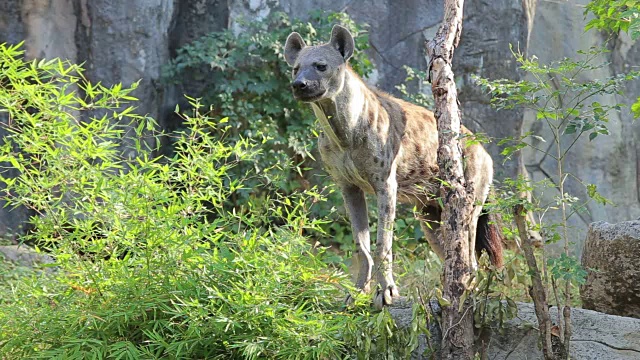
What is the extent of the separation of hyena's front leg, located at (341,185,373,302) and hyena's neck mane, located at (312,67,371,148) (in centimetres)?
38

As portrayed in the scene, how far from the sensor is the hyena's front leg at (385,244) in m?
5.10

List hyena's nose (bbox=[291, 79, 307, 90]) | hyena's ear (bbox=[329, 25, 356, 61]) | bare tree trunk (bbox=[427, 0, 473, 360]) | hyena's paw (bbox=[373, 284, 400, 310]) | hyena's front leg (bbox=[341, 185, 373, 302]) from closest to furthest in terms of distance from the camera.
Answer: bare tree trunk (bbox=[427, 0, 473, 360]) → hyena's paw (bbox=[373, 284, 400, 310]) → hyena's nose (bbox=[291, 79, 307, 90]) → hyena's front leg (bbox=[341, 185, 373, 302]) → hyena's ear (bbox=[329, 25, 356, 61])

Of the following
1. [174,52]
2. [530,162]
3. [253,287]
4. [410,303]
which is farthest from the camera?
[530,162]

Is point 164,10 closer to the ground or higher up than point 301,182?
higher up

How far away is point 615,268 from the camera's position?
202 inches

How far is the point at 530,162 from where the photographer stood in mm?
10227

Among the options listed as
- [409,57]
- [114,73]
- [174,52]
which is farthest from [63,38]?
[409,57]

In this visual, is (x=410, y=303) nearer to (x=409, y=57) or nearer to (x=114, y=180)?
(x=114, y=180)

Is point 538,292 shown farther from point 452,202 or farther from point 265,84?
point 265,84

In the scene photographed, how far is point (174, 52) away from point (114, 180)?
16.9ft

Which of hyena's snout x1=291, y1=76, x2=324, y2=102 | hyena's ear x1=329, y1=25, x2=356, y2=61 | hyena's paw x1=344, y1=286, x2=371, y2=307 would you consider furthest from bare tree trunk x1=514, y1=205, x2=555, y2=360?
hyena's ear x1=329, y1=25, x2=356, y2=61

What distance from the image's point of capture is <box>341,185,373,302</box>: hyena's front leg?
5.32m

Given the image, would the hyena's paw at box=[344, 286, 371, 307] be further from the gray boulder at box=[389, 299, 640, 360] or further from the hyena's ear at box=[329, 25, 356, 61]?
the hyena's ear at box=[329, 25, 356, 61]

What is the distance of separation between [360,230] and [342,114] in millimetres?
782
